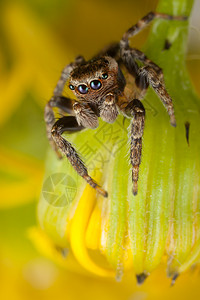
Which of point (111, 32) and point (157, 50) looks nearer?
point (157, 50)

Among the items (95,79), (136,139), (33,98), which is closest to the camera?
(136,139)

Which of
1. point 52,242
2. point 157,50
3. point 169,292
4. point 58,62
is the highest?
point 157,50

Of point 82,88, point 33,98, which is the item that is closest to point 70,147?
point 82,88

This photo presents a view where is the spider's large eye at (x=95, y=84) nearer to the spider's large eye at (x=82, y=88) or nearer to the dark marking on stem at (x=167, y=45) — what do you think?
the spider's large eye at (x=82, y=88)

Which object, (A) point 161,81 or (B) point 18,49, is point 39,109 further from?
(A) point 161,81

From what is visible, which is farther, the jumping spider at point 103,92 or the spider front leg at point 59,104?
the spider front leg at point 59,104

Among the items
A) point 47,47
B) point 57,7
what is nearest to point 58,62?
point 47,47

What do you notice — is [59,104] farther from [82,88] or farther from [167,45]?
[167,45]

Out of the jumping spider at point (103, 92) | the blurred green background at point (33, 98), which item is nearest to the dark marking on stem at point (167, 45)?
the jumping spider at point (103, 92)
